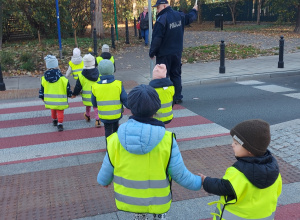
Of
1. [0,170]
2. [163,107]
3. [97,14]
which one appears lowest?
[0,170]

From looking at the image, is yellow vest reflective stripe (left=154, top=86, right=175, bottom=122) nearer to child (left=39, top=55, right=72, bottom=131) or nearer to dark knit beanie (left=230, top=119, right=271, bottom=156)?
child (left=39, top=55, right=72, bottom=131)

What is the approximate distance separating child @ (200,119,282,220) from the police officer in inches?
240

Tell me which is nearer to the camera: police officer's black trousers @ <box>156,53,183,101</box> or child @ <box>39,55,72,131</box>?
child @ <box>39,55,72,131</box>

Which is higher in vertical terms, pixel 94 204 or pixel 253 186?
pixel 253 186

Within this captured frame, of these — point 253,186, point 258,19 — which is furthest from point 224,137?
point 258,19

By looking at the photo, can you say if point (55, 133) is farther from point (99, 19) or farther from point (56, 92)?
point (99, 19)

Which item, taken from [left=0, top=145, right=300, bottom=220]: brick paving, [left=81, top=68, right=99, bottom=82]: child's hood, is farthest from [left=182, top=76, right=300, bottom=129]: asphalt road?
[left=81, top=68, right=99, bottom=82]: child's hood

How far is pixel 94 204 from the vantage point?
4543 millimetres

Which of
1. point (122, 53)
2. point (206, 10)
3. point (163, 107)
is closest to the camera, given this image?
point (163, 107)

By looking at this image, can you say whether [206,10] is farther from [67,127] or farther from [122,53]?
[67,127]

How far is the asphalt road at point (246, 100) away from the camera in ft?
27.2

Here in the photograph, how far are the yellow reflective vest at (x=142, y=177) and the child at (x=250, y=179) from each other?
1.37 ft

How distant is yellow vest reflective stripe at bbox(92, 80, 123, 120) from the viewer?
18.9 ft

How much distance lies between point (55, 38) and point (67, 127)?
15.9 m
